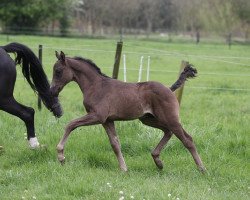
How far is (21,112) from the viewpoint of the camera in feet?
24.1

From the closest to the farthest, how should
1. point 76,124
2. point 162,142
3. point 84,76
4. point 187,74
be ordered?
point 76,124
point 84,76
point 162,142
point 187,74

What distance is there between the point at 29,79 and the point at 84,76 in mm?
1933

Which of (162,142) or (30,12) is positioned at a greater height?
(162,142)

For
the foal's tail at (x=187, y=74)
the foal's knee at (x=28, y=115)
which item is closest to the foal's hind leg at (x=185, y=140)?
the foal's tail at (x=187, y=74)

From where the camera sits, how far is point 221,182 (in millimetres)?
6137

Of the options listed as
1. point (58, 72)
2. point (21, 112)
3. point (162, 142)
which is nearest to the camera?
point (58, 72)

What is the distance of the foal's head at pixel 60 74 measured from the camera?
6383mm

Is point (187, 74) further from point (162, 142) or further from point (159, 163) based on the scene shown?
point (159, 163)

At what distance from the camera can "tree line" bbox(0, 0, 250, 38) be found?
50638mm

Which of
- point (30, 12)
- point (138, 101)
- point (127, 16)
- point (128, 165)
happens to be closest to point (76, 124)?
point (138, 101)

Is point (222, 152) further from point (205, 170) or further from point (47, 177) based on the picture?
point (47, 177)

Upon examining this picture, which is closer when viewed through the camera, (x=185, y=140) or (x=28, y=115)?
(x=185, y=140)

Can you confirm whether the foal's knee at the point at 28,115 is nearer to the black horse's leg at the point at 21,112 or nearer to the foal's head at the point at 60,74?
the black horse's leg at the point at 21,112

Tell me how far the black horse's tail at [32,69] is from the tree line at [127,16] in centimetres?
4106
